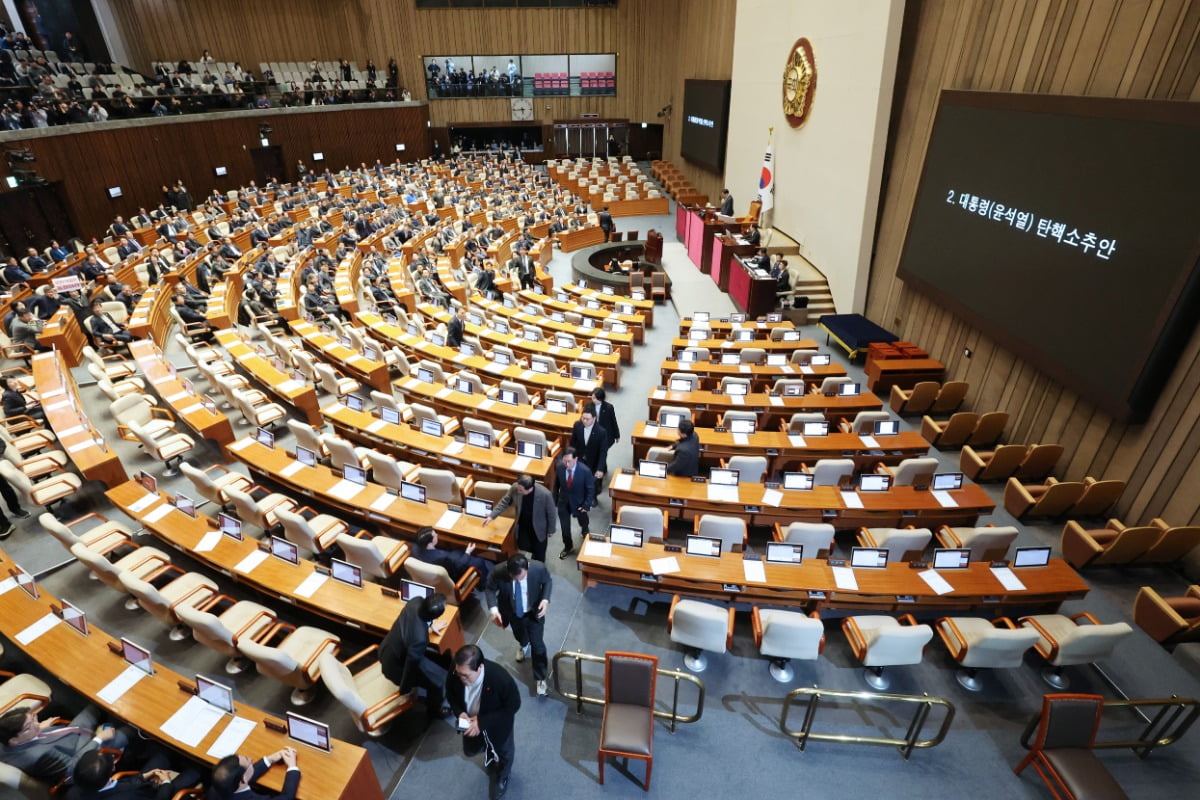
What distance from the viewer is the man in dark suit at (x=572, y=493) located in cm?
625

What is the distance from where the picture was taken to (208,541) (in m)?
5.81

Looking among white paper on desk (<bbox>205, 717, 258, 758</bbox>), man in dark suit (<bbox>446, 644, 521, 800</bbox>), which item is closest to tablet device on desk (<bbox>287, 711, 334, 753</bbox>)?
white paper on desk (<bbox>205, 717, 258, 758</bbox>)

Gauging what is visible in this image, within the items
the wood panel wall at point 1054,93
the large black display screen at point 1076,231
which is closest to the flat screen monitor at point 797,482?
the large black display screen at point 1076,231

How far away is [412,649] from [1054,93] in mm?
10386

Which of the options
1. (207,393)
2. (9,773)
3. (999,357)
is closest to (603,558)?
(9,773)

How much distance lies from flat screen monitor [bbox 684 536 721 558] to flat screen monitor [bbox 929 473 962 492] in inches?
117

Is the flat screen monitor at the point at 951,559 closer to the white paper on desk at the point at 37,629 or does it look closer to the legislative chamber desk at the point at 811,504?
the legislative chamber desk at the point at 811,504

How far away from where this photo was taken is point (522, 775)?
4.46 m

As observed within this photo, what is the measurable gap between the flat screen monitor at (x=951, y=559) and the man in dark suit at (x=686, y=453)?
101 inches

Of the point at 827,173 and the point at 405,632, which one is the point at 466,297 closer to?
the point at 827,173

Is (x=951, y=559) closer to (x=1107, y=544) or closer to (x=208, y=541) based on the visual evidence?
(x=1107, y=544)

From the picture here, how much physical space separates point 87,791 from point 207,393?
27.0 feet

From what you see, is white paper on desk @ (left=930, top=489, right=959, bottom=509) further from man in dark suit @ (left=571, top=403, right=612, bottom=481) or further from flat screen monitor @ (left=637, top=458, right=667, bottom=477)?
man in dark suit @ (left=571, top=403, right=612, bottom=481)

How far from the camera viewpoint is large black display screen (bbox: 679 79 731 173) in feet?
73.3
